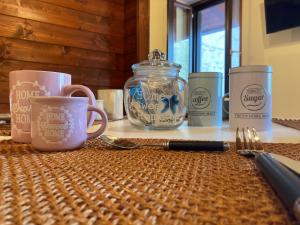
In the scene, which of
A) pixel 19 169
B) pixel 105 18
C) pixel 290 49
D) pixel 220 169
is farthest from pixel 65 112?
pixel 105 18

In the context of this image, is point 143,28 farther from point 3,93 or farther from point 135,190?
point 135,190

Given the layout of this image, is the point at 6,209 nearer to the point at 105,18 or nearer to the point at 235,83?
the point at 235,83

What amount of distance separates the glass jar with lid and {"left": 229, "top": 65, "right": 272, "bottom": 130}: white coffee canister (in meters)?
0.15

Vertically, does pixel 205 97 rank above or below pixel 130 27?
below

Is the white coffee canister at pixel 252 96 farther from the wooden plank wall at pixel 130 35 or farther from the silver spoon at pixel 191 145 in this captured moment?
the wooden plank wall at pixel 130 35

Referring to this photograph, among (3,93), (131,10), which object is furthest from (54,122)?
(131,10)

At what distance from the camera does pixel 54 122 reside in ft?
1.40

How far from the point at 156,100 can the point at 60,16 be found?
221cm

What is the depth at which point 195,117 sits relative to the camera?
0.84 metres

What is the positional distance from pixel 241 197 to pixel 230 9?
296 cm

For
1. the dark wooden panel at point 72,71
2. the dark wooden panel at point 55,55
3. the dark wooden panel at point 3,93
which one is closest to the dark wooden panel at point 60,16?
the dark wooden panel at point 55,55

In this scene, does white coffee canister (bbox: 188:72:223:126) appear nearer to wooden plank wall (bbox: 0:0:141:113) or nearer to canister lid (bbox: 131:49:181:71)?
canister lid (bbox: 131:49:181:71)

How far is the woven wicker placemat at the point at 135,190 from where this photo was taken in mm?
181

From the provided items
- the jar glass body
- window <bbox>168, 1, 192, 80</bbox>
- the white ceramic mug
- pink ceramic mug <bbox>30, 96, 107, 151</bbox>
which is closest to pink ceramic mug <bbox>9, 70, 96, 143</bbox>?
pink ceramic mug <bbox>30, 96, 107, 151</bbox>
